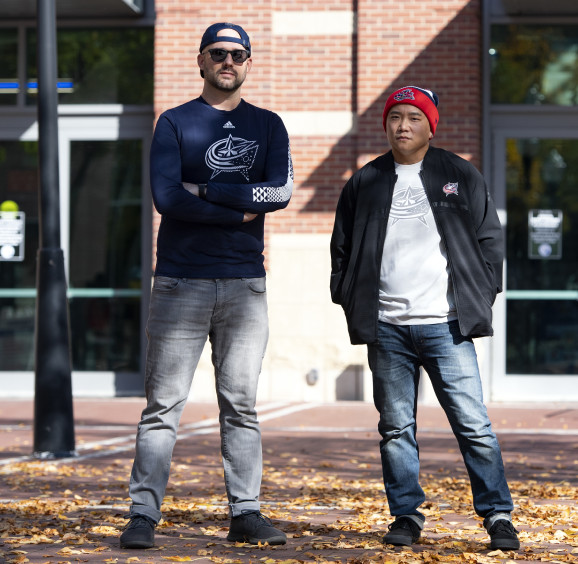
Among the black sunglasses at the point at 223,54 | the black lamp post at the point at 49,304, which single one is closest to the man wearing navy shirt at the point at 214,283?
the black sunglasses at the point at 223,54

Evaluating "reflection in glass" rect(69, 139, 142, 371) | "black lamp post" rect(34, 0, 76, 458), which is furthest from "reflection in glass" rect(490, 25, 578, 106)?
"black lamp post" rect(34, 0, 76, 458)

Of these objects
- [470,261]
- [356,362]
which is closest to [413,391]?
[470,261]

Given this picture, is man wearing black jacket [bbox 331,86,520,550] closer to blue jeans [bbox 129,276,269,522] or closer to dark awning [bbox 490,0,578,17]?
blue jeans [bbox 129,276,269,522]

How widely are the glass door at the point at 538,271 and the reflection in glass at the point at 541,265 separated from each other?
0.01 metres

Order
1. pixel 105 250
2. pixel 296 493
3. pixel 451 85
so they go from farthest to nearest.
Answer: pixel 105 250, pixel 451 85, pixel 296 493

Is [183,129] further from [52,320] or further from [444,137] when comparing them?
[444,137]

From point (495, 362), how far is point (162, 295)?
772 cm

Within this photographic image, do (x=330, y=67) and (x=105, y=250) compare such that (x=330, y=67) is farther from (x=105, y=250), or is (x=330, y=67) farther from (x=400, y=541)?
(x=400, y=541)

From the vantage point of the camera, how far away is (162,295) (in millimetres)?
4879

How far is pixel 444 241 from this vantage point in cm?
Answer: 476

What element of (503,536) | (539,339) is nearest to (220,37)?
(503,536)

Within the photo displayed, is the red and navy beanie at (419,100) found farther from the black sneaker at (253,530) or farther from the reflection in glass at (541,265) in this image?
the reflection in glass at (541,265)

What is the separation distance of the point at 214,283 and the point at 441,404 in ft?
3.61

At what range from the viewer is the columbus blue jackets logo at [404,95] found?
Result: 4.82 meters
